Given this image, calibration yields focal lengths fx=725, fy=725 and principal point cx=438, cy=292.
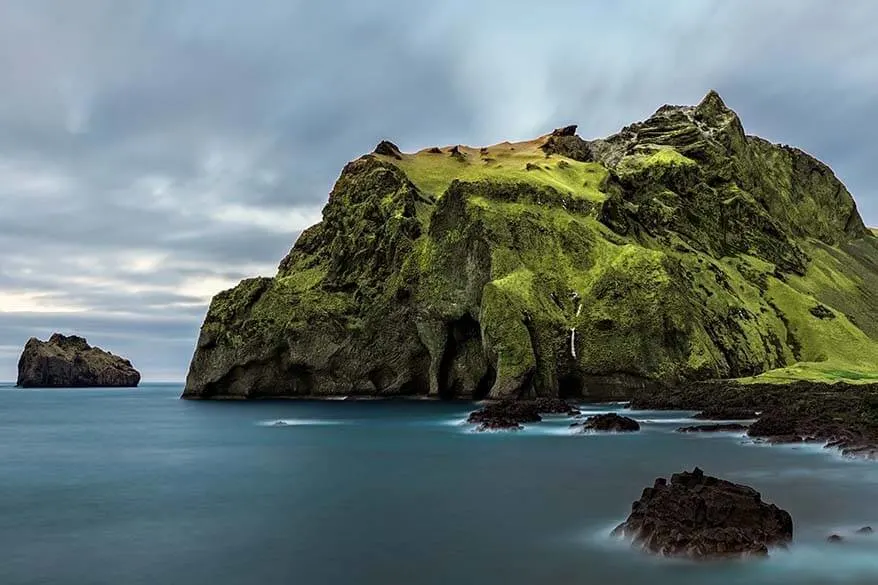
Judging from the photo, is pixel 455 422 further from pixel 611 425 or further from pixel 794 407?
pixel 794 407

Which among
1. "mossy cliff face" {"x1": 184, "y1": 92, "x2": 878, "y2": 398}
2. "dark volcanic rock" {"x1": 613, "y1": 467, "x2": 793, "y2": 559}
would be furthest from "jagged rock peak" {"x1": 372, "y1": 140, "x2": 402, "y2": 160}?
"dark volcanic rock" {"x1": 613, "y1": 467, "x2": 793, "y2": 559}

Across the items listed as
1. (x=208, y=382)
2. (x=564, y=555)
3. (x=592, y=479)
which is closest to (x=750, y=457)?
(x=592, y=479)

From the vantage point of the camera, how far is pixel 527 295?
104250mm

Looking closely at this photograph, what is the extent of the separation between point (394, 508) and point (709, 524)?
525 inches

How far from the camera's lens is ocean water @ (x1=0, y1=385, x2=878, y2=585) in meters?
19.9

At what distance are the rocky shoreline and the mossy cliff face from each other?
484 inches

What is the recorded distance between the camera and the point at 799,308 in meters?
137

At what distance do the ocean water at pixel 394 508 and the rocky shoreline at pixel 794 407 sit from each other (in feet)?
8.36

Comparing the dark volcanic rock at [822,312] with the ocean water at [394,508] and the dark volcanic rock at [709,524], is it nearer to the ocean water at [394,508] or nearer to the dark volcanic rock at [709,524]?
the ocean water at [394,508]

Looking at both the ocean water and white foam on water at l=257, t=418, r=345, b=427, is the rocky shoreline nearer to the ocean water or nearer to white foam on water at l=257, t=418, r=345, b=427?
the ocean water

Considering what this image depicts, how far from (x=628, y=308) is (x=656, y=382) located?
1126cm

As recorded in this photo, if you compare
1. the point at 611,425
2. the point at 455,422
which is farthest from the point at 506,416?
the point at 611,425

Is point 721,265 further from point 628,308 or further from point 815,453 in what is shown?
point 815,453

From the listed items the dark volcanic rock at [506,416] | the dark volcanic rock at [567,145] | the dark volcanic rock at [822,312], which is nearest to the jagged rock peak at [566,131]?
the dark volcanic rock at [567,145]
